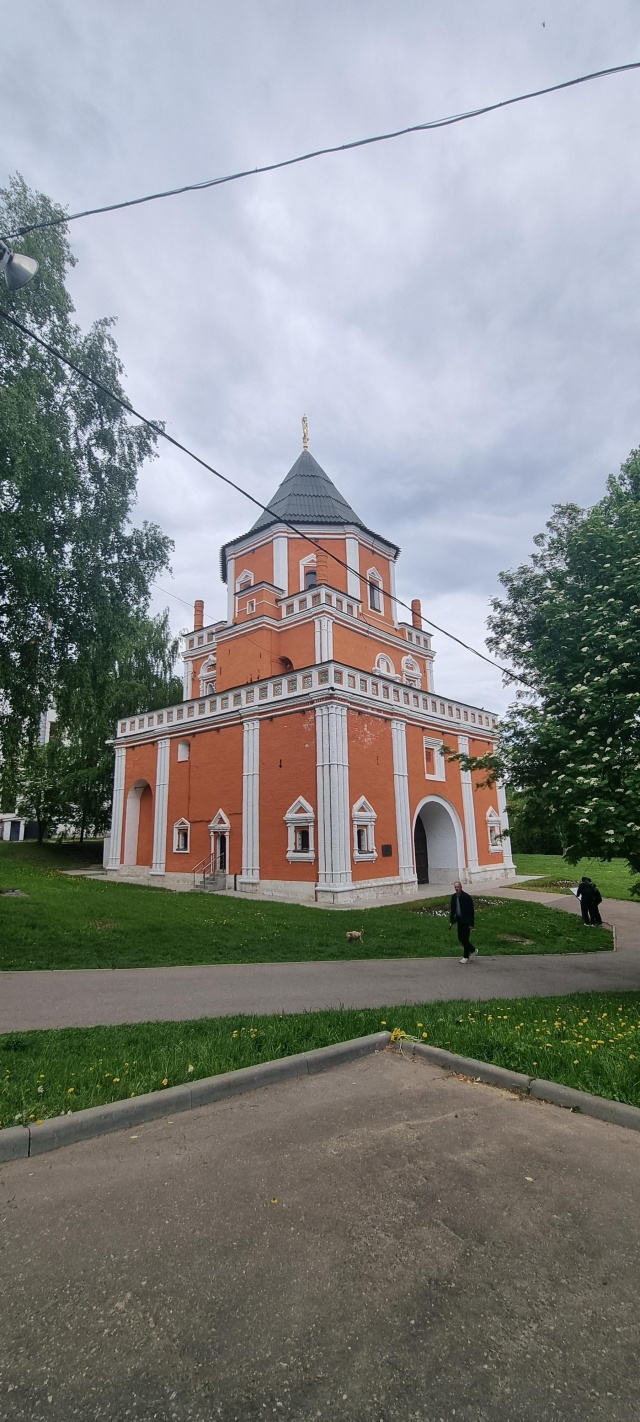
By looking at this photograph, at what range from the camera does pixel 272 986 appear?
374 inches

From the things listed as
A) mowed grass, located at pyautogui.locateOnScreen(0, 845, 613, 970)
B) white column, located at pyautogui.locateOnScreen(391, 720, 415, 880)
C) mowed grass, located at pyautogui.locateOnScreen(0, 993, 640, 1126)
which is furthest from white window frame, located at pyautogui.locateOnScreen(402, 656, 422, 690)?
mowed grass, located at pyautogui.locateOnScreen(0, 993, 640, 1126)

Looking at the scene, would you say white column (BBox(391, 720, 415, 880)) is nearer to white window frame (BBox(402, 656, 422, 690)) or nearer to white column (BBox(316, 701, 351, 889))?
white column (BBox(316, 701, 351, 889))

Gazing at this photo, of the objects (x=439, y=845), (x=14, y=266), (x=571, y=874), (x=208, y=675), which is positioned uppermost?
(x=208, y=675)

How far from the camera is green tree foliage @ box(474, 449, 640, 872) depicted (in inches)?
359

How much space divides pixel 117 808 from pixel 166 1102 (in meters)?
25.9

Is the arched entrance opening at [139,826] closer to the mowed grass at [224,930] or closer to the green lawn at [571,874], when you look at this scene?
the mowed grass at [224,930]

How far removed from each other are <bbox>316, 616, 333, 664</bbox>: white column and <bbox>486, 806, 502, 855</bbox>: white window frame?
10443mm

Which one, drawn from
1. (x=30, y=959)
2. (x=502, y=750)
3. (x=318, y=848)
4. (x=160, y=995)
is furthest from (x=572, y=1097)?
(x=318, y=848)

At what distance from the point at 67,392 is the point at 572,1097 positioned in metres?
14.2

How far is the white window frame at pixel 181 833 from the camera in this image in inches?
1014

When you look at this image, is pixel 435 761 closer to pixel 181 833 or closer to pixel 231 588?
pixel 181 833

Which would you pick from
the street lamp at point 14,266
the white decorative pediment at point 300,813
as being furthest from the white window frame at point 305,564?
the street lamp at point 14,266

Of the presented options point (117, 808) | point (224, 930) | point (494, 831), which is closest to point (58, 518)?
point (224, 930)

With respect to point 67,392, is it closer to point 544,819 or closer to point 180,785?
point 544,819
